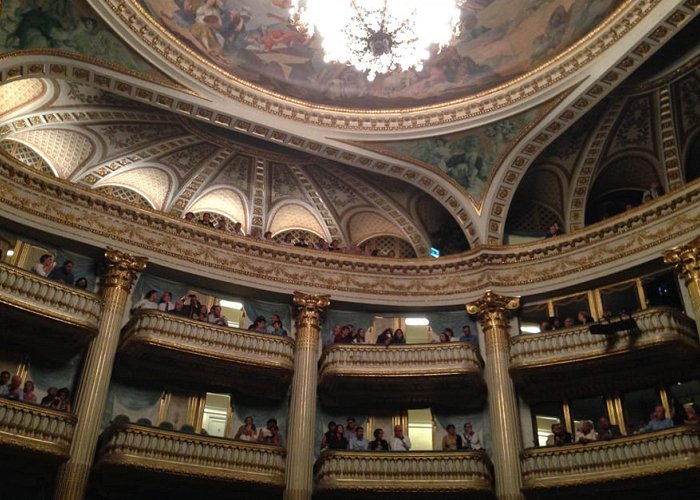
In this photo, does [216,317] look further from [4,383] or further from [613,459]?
[613,459]

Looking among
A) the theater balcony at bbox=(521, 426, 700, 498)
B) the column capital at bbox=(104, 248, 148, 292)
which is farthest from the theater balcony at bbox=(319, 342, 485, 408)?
the column capital at bbox=(104, 248, 148, 292)

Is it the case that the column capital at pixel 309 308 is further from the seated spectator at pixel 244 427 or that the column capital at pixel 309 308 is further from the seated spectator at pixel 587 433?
the seated spectator at pixel 587 433

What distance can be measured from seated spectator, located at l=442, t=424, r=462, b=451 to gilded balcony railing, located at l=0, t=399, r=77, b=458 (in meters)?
8.67

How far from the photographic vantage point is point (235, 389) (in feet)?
59.9

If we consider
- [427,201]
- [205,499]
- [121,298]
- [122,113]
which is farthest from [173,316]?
[427,201]

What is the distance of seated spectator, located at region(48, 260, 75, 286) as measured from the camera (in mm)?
16766

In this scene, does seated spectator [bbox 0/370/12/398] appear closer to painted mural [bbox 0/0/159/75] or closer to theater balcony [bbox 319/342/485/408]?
painted mural [bbox 0/0/159/75]

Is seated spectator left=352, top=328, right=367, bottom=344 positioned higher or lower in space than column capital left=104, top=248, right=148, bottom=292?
lower

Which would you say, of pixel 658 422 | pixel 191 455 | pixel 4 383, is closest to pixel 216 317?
pixel 191 455

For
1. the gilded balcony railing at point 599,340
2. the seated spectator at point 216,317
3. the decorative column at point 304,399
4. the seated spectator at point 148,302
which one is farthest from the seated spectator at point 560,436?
the seated spectator at point 148,302

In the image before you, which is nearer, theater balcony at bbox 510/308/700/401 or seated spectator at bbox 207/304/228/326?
theater balcony at bbox 510/308/700/401

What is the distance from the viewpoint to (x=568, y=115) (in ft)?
61.9

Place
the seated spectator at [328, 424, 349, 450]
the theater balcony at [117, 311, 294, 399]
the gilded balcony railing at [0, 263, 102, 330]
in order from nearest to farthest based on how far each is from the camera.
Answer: the gilded balcony railing at [0, 263, 102, 330]
the theater balcony at [117, 311, 294, 399]
the seated spectator at [328, 424, 349, 450]

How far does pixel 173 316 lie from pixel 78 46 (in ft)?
22.7
